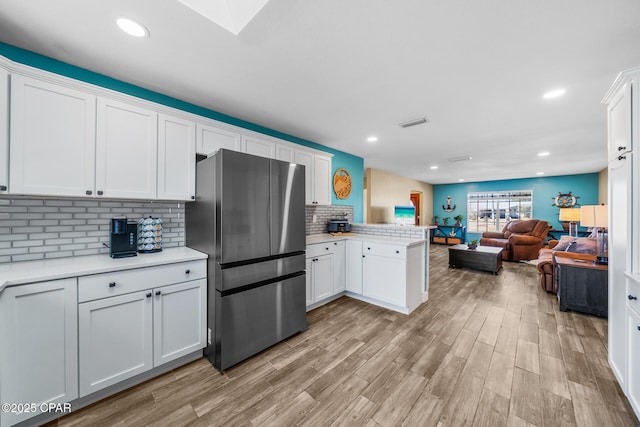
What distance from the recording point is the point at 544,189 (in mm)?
7832

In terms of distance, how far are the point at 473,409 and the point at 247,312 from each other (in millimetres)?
1794

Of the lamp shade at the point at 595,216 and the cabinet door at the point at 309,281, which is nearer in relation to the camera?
the lamp shade at the point at 595,216

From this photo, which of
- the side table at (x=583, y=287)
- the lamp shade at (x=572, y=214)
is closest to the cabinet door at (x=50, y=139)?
the side table at (x=583, y=287)

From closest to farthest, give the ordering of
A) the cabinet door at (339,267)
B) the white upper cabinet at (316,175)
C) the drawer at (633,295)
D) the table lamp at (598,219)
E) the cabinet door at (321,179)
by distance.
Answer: the drawer at (633,295) < the table lamp at (598,219) < the cabinet door at (339,267) < the white upper cabinet at (316,175) < the cabinet door at (321,179)

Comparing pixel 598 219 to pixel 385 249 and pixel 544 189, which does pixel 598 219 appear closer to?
pixel 385 249

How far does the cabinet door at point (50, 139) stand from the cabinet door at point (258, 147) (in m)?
1.29

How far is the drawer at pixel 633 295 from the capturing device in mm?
1445

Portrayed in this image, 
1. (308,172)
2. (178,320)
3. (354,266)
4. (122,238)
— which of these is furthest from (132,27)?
(354,266)

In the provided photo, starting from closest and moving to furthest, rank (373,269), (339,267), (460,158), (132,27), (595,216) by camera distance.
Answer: (132,27), (595,216), (373,269), (339,267), (460,158)

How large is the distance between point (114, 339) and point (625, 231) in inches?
142

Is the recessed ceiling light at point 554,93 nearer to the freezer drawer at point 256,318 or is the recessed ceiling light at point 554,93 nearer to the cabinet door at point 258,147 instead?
the cabinet door at point 258,147

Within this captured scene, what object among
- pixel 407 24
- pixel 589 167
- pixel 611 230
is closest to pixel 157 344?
pixel 407 24

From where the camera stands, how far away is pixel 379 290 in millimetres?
3160

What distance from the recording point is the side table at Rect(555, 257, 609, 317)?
9.42 feet
